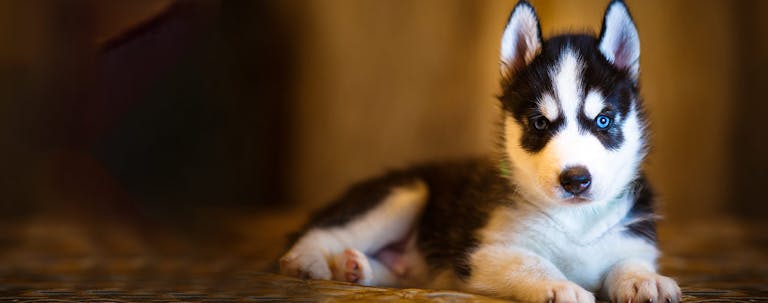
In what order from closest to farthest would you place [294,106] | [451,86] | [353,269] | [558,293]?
[558,293] → [353,269] → [451,86] → [294,106]

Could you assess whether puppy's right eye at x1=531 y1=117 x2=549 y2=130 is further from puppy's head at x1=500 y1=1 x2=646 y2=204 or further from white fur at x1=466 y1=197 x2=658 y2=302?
white fur at x1=466 y1=197 x2=658 y2=302

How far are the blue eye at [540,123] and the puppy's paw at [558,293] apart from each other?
441 millimetres

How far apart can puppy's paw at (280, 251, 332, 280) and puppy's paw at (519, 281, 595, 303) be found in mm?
677

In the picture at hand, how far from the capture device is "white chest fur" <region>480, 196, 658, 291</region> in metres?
2.30

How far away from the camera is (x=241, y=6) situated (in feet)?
17.8

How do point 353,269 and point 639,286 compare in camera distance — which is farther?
point 353,269

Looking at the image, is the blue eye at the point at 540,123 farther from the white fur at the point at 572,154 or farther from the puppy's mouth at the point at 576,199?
the puppy's mouth at the point at 576,199

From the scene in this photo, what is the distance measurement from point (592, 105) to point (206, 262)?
4.92 feet

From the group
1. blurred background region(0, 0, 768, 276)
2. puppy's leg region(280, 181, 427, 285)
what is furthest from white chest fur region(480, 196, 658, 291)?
blurred background region(0, 0, 768, 276)

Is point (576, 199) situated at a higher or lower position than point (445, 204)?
lower

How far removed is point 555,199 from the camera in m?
2.15

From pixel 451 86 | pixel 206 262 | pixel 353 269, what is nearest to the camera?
pixel 353 269

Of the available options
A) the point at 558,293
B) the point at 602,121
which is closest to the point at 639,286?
the point at 558,293

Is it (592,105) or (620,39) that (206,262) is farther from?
(620,39)
